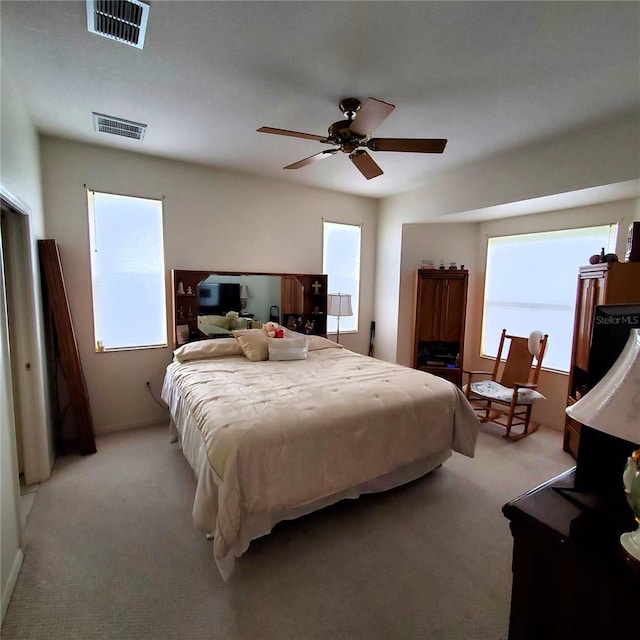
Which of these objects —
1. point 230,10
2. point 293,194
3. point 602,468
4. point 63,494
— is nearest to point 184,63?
point 230,10

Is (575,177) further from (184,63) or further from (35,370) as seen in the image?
(35,370)

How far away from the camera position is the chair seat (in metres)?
3.38

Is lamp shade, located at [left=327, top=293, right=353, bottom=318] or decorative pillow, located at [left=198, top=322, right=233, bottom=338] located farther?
lamp shade, located at [left=327, top=293, right=353, bottom=318]

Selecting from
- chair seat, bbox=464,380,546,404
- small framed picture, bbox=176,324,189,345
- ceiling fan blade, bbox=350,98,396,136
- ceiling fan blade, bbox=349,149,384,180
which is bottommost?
chair seat, bbox=464,380,546,404

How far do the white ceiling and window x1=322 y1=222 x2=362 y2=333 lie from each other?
1.74m

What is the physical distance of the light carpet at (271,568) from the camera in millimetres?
1487

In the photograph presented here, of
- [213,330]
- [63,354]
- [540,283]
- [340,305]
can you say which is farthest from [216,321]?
[540,283]

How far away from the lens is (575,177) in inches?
111

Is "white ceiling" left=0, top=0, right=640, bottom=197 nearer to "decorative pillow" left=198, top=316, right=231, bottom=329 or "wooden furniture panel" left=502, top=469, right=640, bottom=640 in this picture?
"decorative pillow" left=198, top=316, right=231, bottom=329

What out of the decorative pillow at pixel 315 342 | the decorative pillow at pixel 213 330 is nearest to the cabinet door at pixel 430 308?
the decorative pillow at pixel 315 342

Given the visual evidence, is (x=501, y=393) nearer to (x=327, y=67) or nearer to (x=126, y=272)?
(x=327, y=67)

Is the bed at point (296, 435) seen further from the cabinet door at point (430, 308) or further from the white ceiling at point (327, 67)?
the white ceiling at point (327, 67)

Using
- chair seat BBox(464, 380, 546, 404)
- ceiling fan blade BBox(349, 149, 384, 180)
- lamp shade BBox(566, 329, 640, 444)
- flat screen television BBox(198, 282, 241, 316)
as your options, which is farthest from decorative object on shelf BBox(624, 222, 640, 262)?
flat screen television BBox(198, 282, 241, 316)

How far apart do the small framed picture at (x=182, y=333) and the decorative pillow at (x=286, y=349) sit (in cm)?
94
